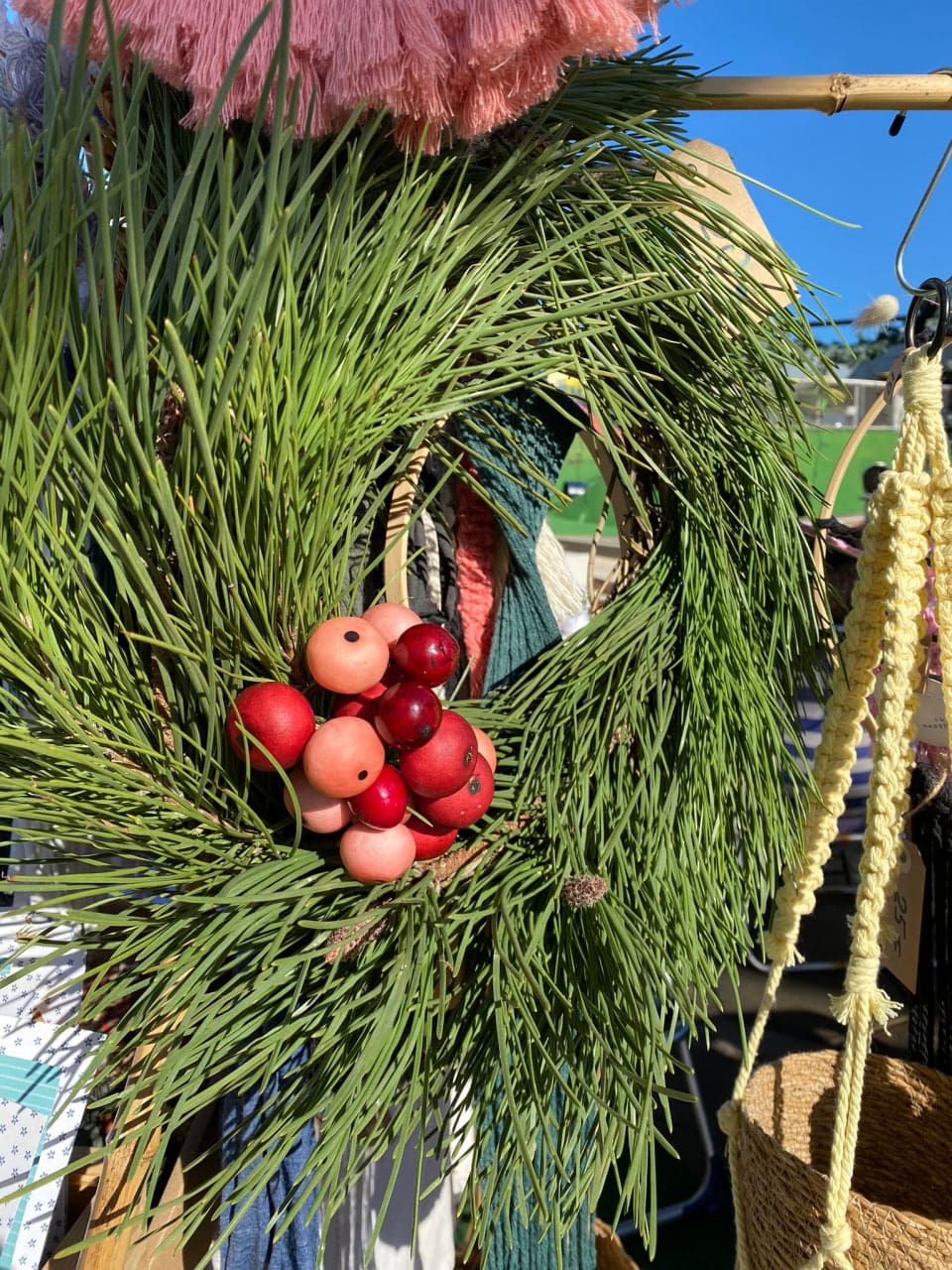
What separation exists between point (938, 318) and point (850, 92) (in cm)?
17

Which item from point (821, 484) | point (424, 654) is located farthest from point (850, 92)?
point (821, 484)

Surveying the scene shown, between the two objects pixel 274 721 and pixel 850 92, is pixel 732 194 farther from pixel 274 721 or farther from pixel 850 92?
pixel 274 721

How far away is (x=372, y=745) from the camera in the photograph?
1.15 feet

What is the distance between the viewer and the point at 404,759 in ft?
1.19

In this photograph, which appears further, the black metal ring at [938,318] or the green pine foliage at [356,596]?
the black metal ring at [938,318]

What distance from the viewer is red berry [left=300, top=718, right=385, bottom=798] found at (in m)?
0.34

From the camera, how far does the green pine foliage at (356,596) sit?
319 mm

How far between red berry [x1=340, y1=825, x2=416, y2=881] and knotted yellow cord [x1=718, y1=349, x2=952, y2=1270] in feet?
0.81

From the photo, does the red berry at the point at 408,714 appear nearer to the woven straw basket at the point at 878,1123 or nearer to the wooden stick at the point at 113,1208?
the wooden stick at the point at 113,1208

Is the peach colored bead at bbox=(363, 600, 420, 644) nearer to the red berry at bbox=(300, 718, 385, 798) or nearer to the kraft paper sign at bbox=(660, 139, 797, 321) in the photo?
the red berry at bbox=(300, 718, 385, 798)

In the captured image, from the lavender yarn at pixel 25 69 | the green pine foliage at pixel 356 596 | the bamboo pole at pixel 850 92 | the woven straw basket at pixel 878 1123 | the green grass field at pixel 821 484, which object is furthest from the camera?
the green grass field at pixel 821 484

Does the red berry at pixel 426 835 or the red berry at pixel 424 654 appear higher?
the red berry at pixel 424 654

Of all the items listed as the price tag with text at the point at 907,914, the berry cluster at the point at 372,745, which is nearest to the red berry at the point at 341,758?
the berry cluster at the point at 372,745

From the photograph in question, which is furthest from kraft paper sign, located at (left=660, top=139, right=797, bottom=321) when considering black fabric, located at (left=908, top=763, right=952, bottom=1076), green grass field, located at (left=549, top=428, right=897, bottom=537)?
green grass field, located at (left=549, top=428, right=897, bottom=537)
